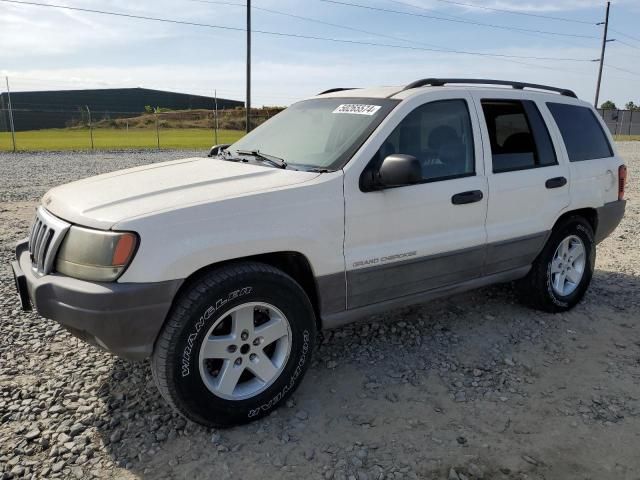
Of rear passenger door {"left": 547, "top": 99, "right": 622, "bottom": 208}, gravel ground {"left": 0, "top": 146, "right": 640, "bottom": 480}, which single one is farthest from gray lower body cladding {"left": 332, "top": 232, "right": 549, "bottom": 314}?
rear passenger door {"left": 547, "top": 99, "right": 622, "bottom": 208}

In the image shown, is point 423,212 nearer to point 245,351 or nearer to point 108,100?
point 245,351

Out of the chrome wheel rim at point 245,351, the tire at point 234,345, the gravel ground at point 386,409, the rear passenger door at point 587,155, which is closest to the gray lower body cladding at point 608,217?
the rear passenger door at point 587,155

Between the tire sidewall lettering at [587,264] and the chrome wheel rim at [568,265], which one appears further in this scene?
the chrome wheel rim at [568,265]

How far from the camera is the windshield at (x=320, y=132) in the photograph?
132 inches

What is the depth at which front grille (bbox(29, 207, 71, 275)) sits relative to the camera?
2760mm

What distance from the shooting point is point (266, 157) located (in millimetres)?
3602

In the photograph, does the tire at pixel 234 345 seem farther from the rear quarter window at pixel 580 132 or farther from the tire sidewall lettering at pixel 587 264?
the rear quarter window at pixel 580 132

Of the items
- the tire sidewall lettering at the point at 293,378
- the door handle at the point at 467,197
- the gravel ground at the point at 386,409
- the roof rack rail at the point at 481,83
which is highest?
the roof rack rail at the point at 481,83

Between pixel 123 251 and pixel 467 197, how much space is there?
90.5 inches

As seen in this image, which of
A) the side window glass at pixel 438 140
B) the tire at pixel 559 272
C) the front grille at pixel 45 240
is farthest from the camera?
the tire at pixel 559 272

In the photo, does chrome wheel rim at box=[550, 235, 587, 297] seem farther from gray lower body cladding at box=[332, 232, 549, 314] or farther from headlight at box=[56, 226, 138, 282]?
headlight at box=[56, 226, 138, 282]

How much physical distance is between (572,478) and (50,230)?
9.67ft

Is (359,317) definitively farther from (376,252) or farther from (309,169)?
(309,169)

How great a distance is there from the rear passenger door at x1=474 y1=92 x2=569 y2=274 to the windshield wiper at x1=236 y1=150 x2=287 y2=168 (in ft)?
4.95
